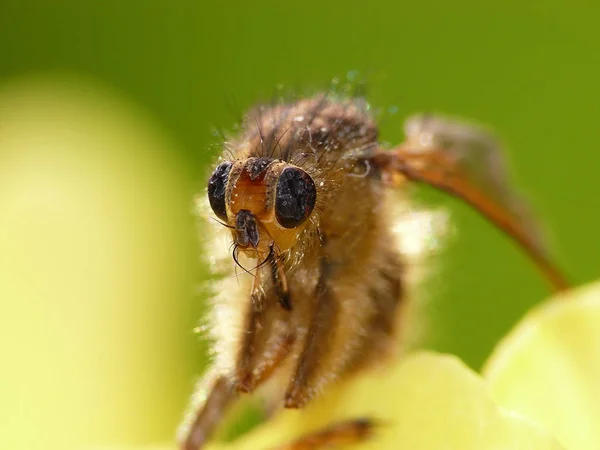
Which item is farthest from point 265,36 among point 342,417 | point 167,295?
point 342,417

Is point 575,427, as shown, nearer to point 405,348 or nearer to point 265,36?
point 405,348

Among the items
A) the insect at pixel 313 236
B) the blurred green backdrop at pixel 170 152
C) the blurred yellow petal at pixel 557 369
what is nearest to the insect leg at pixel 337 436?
the insect at pixel 313 236

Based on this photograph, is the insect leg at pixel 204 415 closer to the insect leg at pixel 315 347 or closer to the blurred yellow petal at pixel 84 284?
the insect leg at pixel 315 347

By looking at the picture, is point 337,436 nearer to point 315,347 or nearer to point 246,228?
point 315,347

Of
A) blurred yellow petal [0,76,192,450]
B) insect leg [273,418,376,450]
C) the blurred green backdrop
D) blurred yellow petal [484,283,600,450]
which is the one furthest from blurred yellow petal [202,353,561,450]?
blurred yellow petal [0,76,192,450]

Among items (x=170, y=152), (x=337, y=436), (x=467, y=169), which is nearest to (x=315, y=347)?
(x=337, y=436)

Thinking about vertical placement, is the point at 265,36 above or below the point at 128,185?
above
